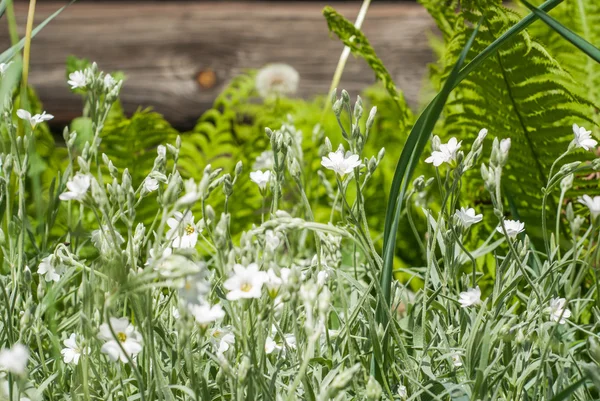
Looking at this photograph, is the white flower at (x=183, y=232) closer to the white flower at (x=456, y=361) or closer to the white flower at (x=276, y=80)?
the white flower at (x=456, y=361)

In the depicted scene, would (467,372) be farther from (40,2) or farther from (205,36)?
(40,2)

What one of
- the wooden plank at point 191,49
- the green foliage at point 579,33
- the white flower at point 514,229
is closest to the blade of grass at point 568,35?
the white flower at point 514,229

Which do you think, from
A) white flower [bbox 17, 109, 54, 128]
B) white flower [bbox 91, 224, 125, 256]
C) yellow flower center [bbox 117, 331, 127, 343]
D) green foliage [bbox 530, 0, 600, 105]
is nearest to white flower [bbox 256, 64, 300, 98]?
green foliage [bbox 530, 0, 600, 105]

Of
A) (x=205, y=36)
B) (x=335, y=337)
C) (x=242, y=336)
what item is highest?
(x=242, y=336)

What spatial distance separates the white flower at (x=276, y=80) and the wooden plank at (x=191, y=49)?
123 mm

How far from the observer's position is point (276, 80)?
2029 millimetres

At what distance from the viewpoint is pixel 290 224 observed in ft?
1.78

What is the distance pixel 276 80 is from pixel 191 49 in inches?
13.2

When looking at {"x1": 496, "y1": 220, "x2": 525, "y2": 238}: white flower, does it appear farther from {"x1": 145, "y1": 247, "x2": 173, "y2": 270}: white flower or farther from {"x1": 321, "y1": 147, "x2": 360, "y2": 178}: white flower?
{"x1": 145, "y1": 247, "x2": 173, "y2": 270}: white flower

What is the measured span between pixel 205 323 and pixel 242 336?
3 centimetres

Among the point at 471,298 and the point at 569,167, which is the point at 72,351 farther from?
the point at 569,167

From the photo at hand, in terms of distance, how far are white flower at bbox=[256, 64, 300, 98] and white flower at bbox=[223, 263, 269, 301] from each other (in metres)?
1.46

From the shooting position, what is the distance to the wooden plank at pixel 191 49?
2.15 meters

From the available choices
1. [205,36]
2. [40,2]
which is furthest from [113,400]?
[40,2]
